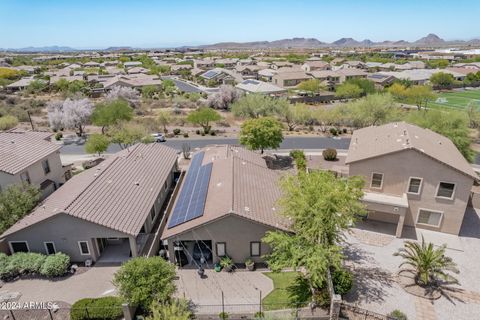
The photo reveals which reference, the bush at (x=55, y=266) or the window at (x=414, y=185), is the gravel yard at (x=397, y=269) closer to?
the window at (x=414, y=185)

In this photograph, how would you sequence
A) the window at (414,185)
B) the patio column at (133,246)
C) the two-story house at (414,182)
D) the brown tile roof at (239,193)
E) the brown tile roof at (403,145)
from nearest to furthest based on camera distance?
the brown tile roof at (239,193), the patio column at (133,246), the two-story house at (414,182), the brown tile roof at (403,145), the window at (414,185)

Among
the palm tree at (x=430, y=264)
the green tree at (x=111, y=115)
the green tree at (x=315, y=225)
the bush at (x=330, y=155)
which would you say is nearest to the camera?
the green tree at (x=315, y=225)

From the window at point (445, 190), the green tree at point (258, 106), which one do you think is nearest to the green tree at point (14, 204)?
the window at point (445, 190)

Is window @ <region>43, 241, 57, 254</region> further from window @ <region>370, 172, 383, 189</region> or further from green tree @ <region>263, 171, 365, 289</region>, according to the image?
window @ <region>370, 172, 383, 189</region>

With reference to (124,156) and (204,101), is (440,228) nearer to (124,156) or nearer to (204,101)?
(124,156)

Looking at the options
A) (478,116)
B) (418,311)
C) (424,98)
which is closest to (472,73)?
(424,98)

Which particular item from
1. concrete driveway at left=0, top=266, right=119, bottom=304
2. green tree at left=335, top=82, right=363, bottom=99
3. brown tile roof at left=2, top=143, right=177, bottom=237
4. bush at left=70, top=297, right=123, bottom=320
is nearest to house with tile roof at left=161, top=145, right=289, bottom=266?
brown tile roof at left=2, top=143, right=177, bottom=237

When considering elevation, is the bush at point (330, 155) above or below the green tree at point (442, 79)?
below
